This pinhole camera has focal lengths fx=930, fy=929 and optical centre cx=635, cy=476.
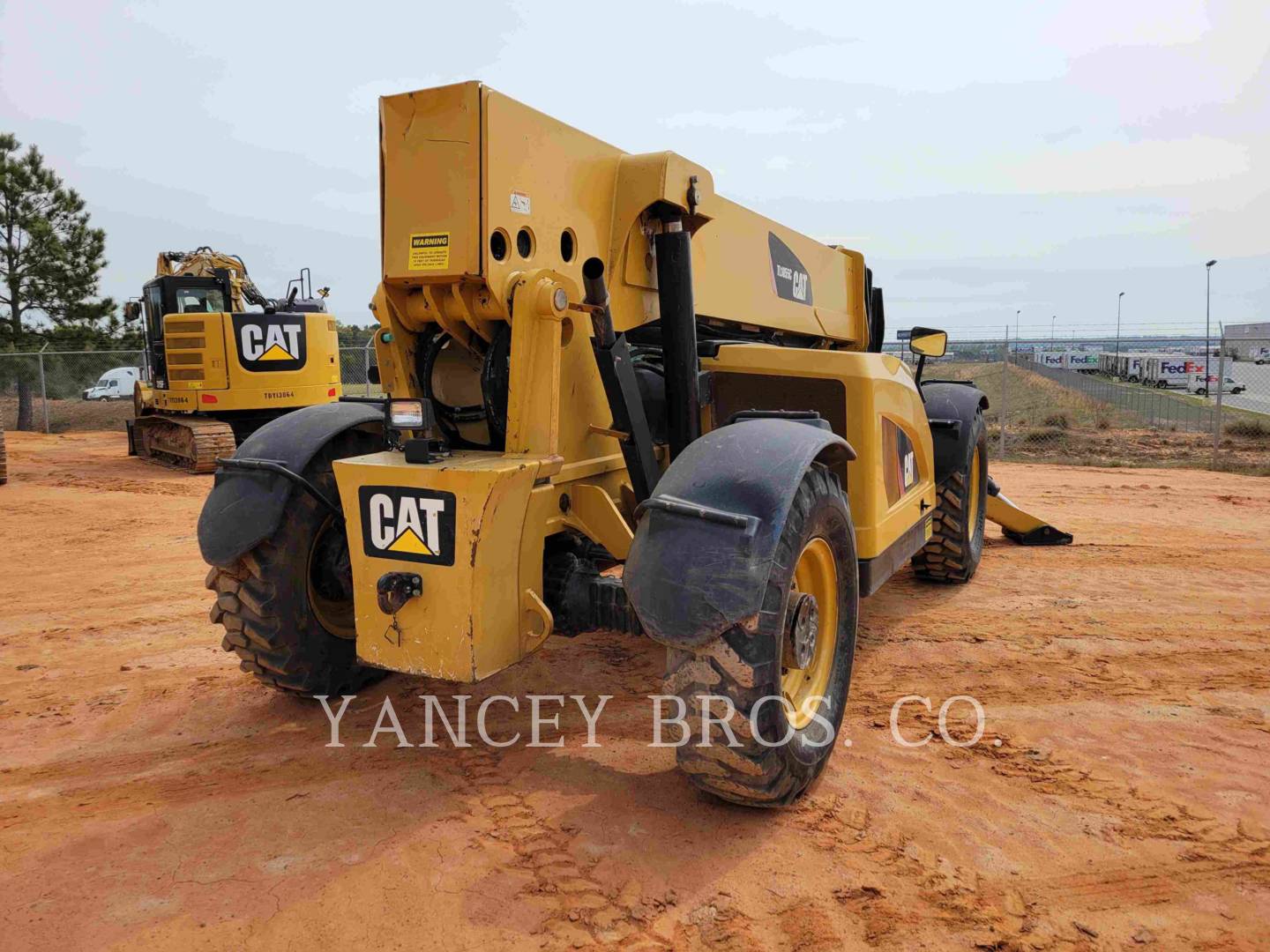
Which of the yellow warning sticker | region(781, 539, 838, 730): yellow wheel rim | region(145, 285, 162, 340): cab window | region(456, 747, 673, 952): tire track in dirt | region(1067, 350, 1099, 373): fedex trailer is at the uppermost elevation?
region(1067, 350, 1099, 373): fedex trailer

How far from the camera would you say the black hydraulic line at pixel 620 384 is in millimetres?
3783

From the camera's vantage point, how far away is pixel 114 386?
29.7 m

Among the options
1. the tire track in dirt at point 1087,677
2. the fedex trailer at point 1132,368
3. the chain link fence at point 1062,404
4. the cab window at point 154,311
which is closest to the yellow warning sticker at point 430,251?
the tire track in dirt at point 1087,677

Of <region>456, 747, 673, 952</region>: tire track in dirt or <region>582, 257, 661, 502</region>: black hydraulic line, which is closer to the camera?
<region>456, 747, 673, 952</region>: tire track in dirt

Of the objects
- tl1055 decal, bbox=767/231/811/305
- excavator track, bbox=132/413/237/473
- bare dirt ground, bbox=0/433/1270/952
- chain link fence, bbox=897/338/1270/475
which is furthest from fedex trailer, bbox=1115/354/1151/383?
bare dirt ground, bbox=0/433/1270/952

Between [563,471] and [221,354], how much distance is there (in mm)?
11825

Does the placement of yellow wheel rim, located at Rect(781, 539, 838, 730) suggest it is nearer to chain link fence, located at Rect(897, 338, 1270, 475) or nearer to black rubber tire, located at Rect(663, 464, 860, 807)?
black rubber tire, located at Rect(663, 464, 860, 807)

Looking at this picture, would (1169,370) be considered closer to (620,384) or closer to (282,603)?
(620,384)

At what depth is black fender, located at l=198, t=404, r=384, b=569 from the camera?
3896 mm

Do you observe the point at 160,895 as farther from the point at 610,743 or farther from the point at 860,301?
the point at 860,301

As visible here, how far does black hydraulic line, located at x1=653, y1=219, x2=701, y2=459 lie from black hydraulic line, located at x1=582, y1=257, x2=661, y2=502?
0.23 meters

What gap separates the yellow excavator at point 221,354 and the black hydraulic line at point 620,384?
11351 mm

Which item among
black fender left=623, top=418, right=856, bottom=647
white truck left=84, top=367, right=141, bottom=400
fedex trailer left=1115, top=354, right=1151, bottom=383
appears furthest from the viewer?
fedex trailer left=1115, top=354, right=1151, bottom=383

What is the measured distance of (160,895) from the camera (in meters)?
2.91
